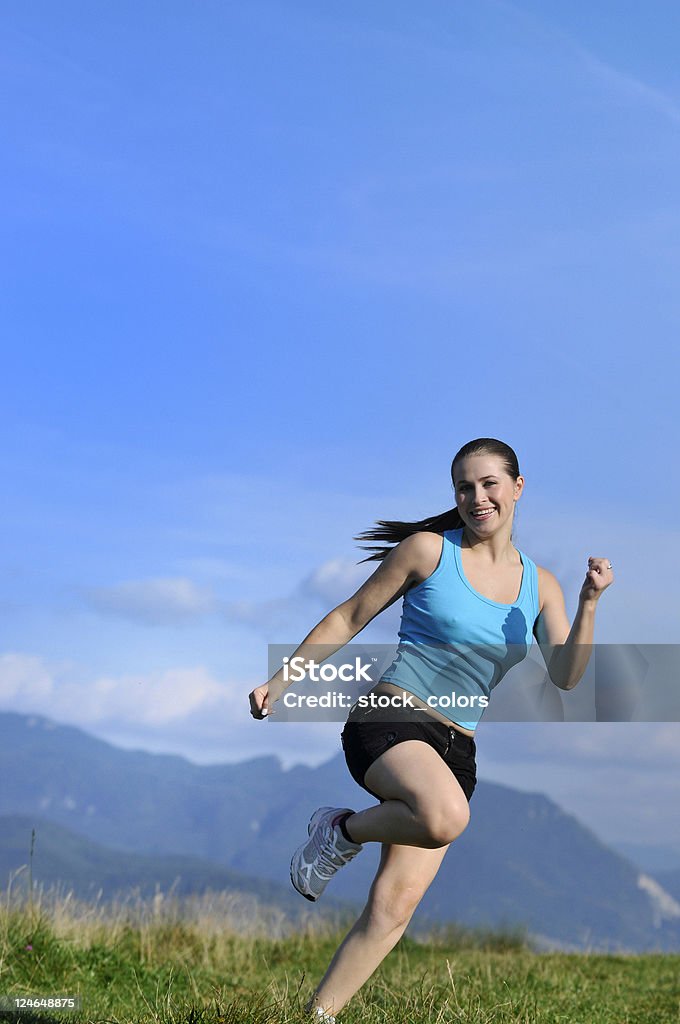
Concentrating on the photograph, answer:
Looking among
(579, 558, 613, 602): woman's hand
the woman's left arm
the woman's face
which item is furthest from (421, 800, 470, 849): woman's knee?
the woman's face

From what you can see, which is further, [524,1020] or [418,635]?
[524,1020]

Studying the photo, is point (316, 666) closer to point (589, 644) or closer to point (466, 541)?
point (466, 541)

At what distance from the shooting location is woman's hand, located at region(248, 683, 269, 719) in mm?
5371

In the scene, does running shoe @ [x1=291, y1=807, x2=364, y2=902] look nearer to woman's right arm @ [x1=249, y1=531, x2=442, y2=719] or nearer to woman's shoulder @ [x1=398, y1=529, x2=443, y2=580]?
woman's right arm @ [x1=249, y1=531, x2=442, y2=719]

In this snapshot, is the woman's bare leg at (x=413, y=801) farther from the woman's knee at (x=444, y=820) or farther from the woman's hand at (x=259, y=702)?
the woman's hand at (x=259, y=702)

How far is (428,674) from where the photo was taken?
5.48m

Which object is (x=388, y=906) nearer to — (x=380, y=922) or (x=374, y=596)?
(x=380, y=922)

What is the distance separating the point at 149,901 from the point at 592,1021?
5.33 m

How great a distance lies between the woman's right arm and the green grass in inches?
61.5

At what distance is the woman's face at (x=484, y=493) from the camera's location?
561 centimetres

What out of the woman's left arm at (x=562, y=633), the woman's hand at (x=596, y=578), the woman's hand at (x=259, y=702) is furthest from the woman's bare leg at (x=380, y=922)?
the woman's hand at (x=596, y=578)

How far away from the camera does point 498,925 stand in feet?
42.2

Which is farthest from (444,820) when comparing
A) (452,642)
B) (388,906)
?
(452,642)

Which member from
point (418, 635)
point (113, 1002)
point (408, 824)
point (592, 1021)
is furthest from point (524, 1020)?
point (113, 1002)
